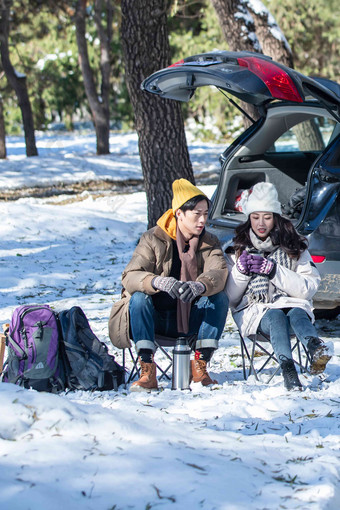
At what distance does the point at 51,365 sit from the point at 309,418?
1.55 m

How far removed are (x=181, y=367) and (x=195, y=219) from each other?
89 cm

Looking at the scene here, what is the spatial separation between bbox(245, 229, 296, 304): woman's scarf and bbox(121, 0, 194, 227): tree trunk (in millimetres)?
4085

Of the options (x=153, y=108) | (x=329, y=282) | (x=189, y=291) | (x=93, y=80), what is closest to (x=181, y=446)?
(x=189, y=291)

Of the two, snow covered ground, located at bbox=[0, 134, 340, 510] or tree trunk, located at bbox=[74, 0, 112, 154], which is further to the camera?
tree trunk, located at bbox=[74, 0, 112, 154]

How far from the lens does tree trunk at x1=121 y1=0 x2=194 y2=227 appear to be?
26.7ft

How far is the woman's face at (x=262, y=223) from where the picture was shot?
15.0 ft

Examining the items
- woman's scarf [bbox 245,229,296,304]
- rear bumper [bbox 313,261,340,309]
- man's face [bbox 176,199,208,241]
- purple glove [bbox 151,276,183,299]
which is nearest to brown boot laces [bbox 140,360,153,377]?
purple glove [bbox 151,276,183,299]

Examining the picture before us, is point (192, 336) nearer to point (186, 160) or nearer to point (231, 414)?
point (231, 414)

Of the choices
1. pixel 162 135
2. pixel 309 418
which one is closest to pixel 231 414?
pixel 309 418

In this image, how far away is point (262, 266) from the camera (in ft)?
14.6

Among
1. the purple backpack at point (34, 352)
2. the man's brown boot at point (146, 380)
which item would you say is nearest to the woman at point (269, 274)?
the man's brown boot at point (146, 380)

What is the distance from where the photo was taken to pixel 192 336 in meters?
4.69

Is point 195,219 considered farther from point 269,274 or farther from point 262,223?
point 269,274

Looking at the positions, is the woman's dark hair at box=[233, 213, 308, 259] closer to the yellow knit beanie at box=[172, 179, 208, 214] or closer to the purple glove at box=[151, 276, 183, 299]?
the yellow knit beanie at box=[172, 179, 208, 214]
